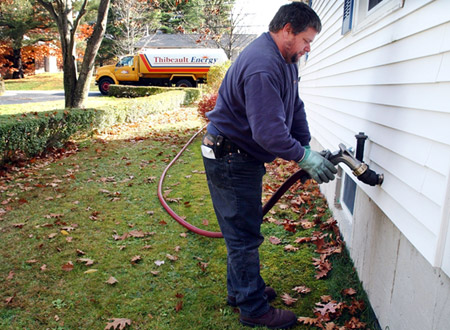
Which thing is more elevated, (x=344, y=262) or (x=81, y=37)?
(x=81, y=37)

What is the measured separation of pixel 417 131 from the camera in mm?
1967

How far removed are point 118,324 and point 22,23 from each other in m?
34.1

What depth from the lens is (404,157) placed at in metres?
2.13

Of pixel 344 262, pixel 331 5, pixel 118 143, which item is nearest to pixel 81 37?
pixel 118 143

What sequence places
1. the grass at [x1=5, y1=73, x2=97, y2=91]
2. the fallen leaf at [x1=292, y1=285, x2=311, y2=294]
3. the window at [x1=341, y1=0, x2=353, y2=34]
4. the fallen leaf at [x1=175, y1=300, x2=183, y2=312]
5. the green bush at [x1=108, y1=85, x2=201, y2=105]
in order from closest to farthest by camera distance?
the fallen leaf at [x1=175, y1=300, x2=183, y2=312] → the fallen leaf at [x1=292, y1=285, x2=311, y2=294] → the window at [x1=341, y1=0, x2=353, y2=34] → the green bush at [x1=108, y1=85, x2=201, y2=105] → the grass at [x1=5, y1=73, x2=97, y2=91]

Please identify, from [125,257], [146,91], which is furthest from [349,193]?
[146,91]

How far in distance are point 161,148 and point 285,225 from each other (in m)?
5.11

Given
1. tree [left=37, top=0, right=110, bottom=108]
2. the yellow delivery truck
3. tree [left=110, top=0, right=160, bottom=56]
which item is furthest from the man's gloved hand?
tree [left=110, top=0, right=160, bottom=56]

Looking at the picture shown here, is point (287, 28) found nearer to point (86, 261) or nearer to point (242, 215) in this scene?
point (242, 215)

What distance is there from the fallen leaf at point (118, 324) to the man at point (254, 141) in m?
0.87

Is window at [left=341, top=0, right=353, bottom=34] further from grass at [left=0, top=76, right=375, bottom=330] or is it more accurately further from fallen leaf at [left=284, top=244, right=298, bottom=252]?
fallen leaf at [left=284, top=244, right=298, bottom=252]

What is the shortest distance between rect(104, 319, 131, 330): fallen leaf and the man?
2.87 ft

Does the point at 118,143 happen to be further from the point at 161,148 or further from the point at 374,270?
the point at 374,270

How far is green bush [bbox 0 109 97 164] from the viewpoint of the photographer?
21.0 feet
